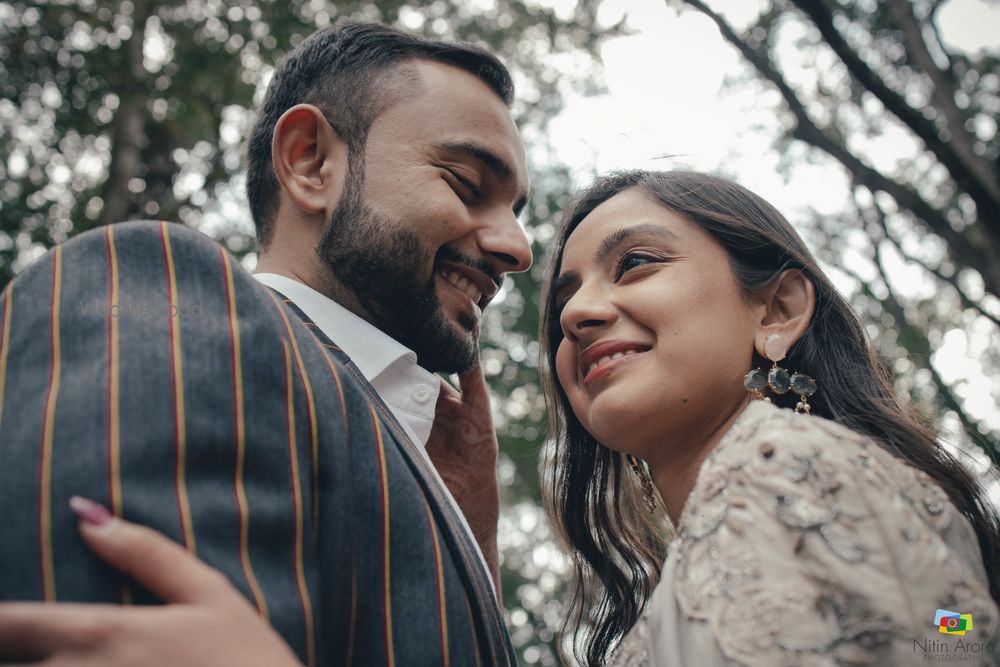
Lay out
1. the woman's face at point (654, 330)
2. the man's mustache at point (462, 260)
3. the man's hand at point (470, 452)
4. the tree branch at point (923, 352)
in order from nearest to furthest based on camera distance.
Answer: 1. the woman's face at point (654, 330)
2. the man's mustache at point (462, 260)
3. the man's hand at point (470, 452)
4. the tree branch at point (923, 352)

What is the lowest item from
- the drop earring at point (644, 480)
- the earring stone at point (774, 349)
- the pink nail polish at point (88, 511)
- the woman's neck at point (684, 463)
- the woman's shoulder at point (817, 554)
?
the drop earring at point (644, 480)

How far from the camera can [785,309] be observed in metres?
2.66

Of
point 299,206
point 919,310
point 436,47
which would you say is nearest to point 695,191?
point 436,47

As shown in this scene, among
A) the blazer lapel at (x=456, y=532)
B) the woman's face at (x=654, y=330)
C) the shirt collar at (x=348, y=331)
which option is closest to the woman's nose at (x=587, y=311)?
the woman's face at (x=654, y=330)

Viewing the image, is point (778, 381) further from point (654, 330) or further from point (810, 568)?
point (810, 568)

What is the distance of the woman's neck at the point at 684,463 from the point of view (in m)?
2.48

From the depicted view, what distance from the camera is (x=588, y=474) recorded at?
3.39 metres

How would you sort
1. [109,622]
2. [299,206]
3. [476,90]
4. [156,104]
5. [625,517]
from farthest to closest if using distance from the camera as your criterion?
[156,104] → [625,517] → [476,90] → [299,206] → [109,622]

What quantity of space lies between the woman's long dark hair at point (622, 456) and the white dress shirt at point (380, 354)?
805 millimetres

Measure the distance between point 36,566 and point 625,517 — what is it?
2.64 meters

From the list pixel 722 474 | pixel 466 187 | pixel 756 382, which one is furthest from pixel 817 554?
pixel 466 187

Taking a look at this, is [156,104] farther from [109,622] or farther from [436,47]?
[109,622]

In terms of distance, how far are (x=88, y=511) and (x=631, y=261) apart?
6.22ft

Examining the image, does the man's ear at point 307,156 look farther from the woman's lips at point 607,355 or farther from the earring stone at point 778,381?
the earring stone at point 778,381
